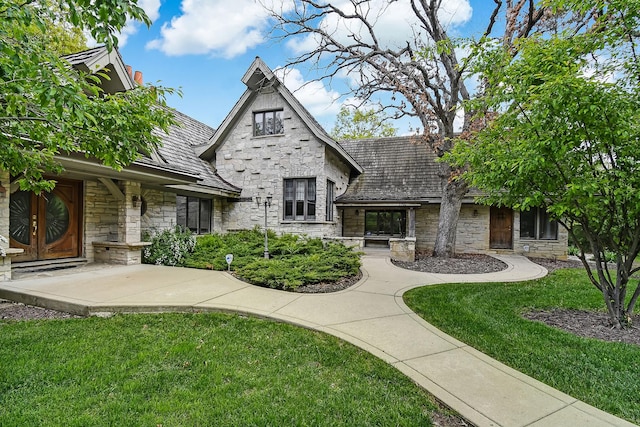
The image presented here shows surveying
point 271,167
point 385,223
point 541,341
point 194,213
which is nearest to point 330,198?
point 271,167

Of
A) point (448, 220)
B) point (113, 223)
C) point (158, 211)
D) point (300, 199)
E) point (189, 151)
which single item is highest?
point (189, 151)

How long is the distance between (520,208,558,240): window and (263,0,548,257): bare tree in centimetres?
405

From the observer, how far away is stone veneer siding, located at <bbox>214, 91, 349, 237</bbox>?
473 inches

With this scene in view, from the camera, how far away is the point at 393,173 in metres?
14.6

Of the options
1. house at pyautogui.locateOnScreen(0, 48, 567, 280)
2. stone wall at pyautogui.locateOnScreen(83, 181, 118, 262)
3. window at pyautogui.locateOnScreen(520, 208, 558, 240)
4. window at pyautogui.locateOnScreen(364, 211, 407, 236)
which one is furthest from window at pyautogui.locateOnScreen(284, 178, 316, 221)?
window at pyautogui.locateOnScreen(520, 208, 558, 240)

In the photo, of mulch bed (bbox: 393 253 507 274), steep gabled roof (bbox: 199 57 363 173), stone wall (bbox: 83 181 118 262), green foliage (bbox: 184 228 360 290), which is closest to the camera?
green foliage (bbox: 184 228 360 290)

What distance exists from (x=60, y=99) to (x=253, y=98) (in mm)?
11287

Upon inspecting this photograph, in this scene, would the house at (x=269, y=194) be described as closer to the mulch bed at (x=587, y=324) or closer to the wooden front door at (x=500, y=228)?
Result: the wooden front door at (x=500, y=228)

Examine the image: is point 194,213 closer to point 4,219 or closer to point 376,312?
point 4,219

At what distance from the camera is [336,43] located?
10.9 m

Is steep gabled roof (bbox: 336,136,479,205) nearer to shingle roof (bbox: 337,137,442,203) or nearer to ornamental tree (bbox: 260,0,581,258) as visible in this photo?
shingle roof (bbox: 337,137,442,203)

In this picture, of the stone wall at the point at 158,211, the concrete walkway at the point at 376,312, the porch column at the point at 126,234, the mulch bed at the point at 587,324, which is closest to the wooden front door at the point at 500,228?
the concrete walkway at the point at 376,312

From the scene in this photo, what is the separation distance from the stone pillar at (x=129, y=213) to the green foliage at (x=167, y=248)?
0.58m

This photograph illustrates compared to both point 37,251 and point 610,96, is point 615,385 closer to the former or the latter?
point 610,96
